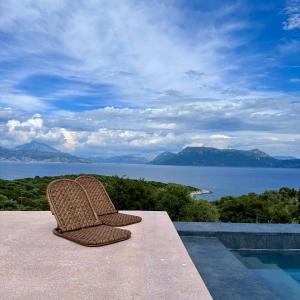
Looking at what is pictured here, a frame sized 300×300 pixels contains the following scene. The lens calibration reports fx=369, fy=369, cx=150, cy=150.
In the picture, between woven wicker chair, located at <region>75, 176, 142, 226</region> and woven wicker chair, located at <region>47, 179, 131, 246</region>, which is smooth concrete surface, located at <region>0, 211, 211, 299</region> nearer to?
woven wicker chair, located at <region>47, 179, 131, 246</region>

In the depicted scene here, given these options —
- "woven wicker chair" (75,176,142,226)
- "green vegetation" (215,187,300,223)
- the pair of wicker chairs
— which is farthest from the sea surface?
the pair of wicker chairs

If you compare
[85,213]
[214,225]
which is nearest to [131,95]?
[214,225]

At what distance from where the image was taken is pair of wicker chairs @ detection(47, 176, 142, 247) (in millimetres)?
3902

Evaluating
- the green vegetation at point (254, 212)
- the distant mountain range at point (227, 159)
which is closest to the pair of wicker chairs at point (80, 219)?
the green vegetation at point (254, 212)

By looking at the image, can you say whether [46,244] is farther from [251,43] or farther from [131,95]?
[131,95]

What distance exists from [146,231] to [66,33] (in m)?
7.41

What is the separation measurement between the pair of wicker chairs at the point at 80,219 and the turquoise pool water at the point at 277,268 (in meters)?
1.90

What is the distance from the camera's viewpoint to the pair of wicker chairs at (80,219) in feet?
12.8

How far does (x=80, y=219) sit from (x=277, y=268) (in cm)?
302

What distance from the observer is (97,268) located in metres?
2.99

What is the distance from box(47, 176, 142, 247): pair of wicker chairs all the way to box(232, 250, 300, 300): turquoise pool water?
6.25 feet

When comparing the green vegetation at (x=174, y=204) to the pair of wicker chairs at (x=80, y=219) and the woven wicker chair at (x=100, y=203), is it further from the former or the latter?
the pair of wicker chairs at (x=80, y=219)

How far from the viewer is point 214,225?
6402mm

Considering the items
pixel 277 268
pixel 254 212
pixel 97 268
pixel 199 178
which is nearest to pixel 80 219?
pixel 97 268
